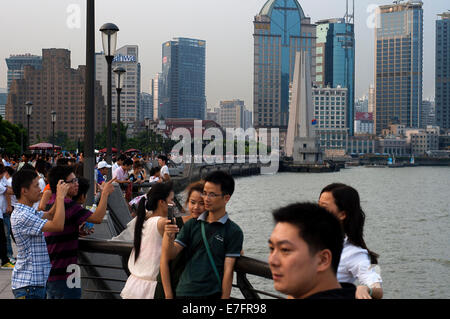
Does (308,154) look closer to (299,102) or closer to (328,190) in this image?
(299,102)

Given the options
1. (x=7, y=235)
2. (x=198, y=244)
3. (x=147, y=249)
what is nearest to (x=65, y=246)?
(x=147, y=249)

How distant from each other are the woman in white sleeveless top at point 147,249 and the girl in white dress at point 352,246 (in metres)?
1.49

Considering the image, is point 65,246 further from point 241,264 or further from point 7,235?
point 7,235

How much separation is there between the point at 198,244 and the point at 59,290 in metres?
1.63

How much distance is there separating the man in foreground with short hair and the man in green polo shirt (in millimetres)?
1651

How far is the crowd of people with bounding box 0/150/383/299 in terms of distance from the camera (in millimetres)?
2451

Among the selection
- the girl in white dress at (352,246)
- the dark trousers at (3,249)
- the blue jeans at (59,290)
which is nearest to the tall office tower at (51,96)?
the dark trousers at (3,249)

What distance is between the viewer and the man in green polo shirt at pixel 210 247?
13.6ft

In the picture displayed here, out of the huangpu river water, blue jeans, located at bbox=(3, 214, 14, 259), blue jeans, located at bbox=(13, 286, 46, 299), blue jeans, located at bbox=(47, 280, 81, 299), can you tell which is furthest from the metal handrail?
blue jeans, located at bbox=(3, 214, 14, 259)

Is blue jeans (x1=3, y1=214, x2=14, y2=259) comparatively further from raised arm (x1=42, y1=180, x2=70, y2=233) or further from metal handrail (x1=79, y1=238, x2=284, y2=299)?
raised arm (x1=42, y1=180, x2=70, y2=233)

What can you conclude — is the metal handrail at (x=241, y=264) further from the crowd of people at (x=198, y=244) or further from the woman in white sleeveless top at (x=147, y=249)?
the woman in white sleeveless top at (x=147, y=249)

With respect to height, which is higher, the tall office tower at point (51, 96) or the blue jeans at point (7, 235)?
the tall office tower at point (51, 96)

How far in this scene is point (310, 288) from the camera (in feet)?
8.09

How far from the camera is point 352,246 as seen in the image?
138 inches
